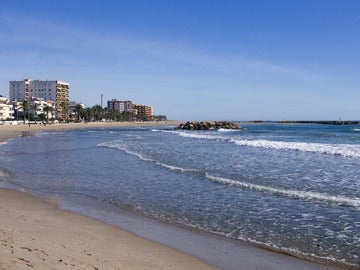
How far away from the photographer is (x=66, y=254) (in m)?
6.34

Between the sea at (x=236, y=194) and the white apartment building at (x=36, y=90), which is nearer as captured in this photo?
the sea at (x=236, y=194)

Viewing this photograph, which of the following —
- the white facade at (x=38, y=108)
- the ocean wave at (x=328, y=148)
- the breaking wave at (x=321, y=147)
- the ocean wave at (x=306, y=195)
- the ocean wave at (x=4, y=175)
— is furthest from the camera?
the white facade at (x=38, y=108)

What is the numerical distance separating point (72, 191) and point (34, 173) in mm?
5445

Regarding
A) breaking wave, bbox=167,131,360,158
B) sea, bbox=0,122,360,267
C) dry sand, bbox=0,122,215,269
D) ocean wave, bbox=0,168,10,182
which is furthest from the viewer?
breaking wave, bbox=167,131,360,158

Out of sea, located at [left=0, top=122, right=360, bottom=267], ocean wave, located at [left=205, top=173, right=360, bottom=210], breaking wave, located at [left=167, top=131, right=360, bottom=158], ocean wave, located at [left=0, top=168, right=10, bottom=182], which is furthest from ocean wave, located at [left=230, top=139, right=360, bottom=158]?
ocean wave, located at [left=0, top=168, right=10, bottom=182]

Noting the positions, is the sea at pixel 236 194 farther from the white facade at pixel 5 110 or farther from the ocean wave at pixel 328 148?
the white facade at pixel 5 110

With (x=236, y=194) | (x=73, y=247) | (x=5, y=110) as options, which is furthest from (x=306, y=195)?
(x=5, y=110)

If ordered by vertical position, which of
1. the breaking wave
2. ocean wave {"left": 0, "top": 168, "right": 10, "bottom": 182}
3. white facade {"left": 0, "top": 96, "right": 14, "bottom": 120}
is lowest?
ocean wave {"left": 0, "top": 168, "right": 10, "bottom": 182}

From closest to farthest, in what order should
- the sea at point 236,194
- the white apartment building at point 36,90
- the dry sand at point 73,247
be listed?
the dry sand at point 73,247 < the sea at point 236,194 < the white apartment building at point 36,90

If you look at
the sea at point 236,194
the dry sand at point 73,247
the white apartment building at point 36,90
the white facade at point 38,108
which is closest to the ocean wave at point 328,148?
the sea at point 236,194

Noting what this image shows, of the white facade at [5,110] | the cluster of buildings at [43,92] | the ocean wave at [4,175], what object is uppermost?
the cluster of buildings at [43,92]

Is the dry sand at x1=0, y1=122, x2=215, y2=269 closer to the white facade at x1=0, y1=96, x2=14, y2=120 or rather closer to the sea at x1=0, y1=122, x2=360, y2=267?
the sea at x1=0, y1=122, x2=360, y2=267

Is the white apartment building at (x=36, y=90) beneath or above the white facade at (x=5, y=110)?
above

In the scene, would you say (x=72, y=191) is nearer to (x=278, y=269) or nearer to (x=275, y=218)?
(x=275, y=218)
